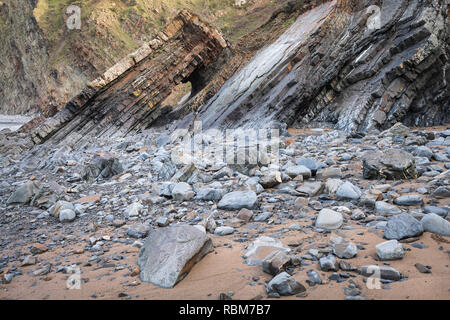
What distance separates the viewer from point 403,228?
6.90 feet

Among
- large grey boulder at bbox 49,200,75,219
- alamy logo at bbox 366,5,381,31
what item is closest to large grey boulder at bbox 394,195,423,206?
large grey boulder at bbox 49,200,75,219

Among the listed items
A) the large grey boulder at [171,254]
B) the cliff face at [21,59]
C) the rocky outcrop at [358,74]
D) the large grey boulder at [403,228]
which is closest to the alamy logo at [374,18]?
the rocky outcrop at [358,74]

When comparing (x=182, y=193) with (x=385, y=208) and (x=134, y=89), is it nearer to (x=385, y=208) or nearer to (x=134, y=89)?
(x=385, y=208)

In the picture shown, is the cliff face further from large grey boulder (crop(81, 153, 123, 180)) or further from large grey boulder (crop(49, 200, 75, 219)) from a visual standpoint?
large grey boulder (crop(49, 200, 75, 219))

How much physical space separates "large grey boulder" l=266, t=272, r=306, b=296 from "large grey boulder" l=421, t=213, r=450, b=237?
3.71 ft

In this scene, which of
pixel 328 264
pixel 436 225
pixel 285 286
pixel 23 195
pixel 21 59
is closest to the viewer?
pixel 285 286

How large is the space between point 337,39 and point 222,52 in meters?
4.99

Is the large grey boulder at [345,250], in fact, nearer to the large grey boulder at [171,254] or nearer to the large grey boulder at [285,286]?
the large grey boulder at [285,286]

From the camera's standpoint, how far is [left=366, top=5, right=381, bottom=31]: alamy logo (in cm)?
704

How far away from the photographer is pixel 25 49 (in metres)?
33.8

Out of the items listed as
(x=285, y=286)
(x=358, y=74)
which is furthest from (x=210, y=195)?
(x=358, y=74)

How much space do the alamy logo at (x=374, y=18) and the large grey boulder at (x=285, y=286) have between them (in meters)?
7.26

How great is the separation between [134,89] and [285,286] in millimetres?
9365
